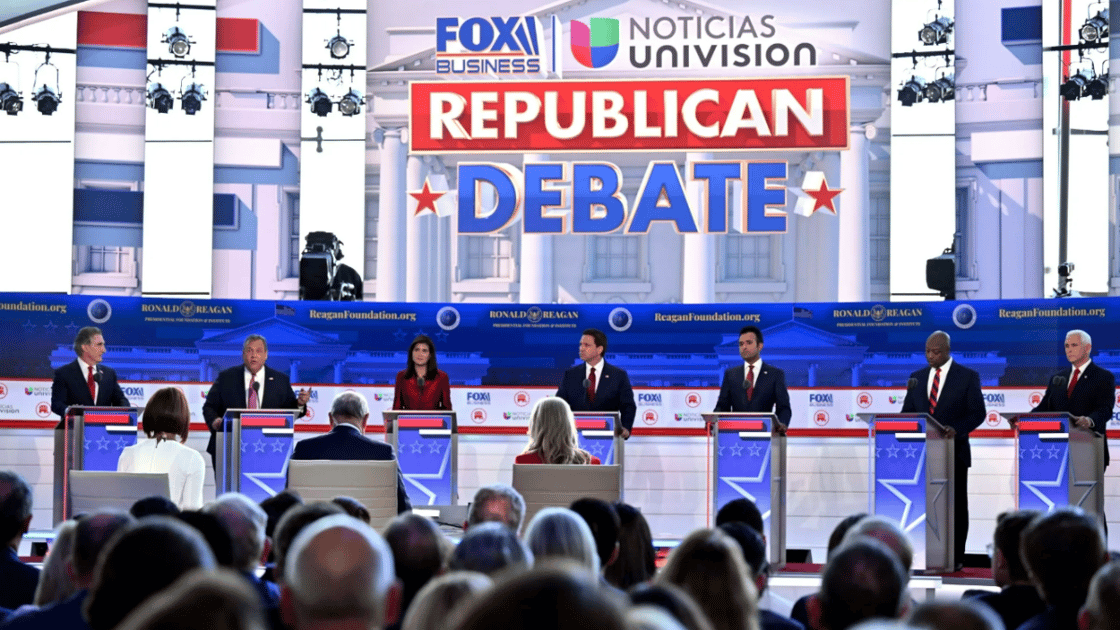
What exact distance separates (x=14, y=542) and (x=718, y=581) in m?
2.26

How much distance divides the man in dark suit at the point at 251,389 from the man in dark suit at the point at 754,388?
2.49 metres

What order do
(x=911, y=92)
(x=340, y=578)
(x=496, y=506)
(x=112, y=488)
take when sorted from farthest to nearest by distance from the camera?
1. (x=911, y=92)
2. (x=112, y=488)
3. (x=496, y=506)
4. (x=340, y=578)

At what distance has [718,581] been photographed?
2414 millimetres

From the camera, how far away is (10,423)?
30.6 feet

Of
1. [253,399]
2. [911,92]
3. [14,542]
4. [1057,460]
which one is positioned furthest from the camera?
[911,92]

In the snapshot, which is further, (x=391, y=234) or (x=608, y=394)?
(x=391, y=234)

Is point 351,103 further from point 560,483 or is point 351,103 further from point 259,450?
point 560,483

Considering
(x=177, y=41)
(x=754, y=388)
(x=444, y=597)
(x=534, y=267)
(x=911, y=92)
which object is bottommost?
(x=444, y=597)

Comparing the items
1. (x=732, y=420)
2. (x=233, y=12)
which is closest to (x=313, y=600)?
(x=732, y=420)

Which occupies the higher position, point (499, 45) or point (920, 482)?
point (499, 45)

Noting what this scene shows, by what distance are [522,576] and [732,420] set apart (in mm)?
6504

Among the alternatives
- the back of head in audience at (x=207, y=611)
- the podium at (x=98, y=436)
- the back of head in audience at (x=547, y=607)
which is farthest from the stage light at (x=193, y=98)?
the back of head in audience at (x=547, y=607)

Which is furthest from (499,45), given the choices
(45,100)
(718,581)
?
(718,581)

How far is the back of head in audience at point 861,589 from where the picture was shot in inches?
91.7
